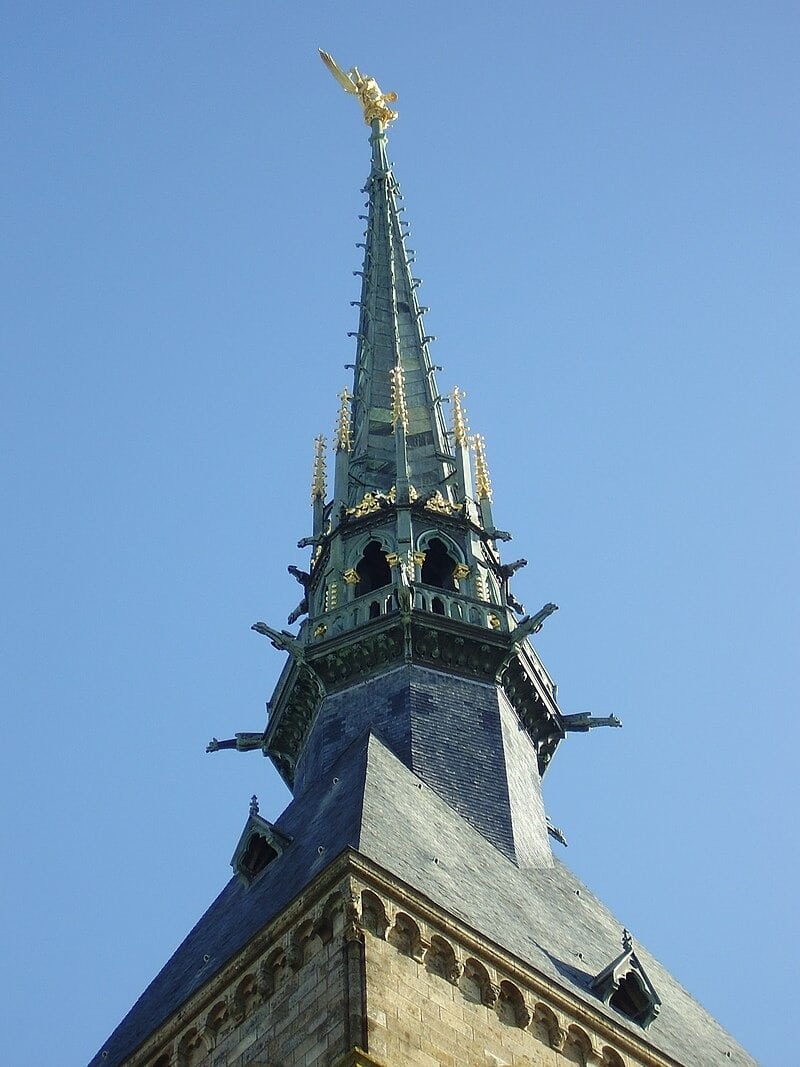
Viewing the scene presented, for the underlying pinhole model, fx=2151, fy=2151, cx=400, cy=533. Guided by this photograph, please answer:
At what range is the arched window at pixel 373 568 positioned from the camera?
143 feet

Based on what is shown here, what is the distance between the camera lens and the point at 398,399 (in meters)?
48.8

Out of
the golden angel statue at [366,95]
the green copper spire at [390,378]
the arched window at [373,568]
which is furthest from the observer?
the golden angel statue at [366,95]

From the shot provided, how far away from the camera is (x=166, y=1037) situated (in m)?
29.2

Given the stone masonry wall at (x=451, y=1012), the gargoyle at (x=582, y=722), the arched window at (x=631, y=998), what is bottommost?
the stone masonry wall at (x=451, y=1012)

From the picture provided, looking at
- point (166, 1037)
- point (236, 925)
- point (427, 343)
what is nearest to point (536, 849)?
point (236, 925)

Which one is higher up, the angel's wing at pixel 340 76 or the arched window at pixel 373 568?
the angel's wing at pixel 340 76

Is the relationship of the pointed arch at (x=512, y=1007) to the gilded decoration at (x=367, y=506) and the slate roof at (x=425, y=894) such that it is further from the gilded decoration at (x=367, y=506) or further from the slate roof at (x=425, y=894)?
the gilded decoration at (x=367, y=506)

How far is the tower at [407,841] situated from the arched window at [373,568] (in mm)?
43

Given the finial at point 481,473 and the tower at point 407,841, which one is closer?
the tower at point 407,841

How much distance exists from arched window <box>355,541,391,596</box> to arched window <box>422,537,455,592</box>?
813 mm

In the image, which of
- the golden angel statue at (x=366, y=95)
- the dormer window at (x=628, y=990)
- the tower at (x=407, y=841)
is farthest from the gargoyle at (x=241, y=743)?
the golden angel statue at (x=366, y=95)

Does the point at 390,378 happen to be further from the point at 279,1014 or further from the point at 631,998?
the point at 279,1014

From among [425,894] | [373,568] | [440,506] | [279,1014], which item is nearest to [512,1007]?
[425,894]

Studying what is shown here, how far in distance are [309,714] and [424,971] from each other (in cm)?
1335
